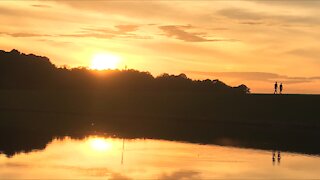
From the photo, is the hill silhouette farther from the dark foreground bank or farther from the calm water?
the calm water

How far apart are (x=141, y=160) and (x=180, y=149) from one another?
6.90 meters

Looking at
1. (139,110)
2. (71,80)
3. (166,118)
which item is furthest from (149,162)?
(71,80)

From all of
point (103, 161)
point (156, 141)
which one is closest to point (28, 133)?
point (156, 141)

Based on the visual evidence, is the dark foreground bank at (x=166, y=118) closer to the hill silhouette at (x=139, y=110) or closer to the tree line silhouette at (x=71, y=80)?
the hill silhouette at (x=139, y=110)

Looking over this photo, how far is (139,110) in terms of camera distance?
8956 centimetres

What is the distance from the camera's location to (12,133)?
46.7m

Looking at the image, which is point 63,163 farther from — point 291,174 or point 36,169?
point 291,174

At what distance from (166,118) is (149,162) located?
43729mm

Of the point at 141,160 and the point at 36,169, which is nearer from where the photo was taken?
the point at 36,169

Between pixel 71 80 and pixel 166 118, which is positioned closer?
pixel 166 118

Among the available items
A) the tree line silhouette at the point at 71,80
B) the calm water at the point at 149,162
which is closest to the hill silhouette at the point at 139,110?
the tree line silhouette at the point at 71,80

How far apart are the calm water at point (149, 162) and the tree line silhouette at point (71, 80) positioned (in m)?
88.1

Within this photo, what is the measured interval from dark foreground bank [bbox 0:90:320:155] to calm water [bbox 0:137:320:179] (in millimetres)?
3186

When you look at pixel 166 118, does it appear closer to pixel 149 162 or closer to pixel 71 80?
pixel 149 162
